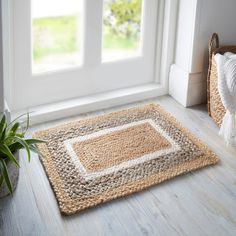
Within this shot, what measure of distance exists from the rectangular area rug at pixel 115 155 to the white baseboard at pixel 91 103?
107 mm

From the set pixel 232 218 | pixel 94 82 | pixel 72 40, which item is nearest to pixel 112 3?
pixel 72 40

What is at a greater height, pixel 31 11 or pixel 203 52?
pixel 31 11

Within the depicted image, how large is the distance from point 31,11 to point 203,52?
0.96 metres

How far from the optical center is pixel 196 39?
7.96ft

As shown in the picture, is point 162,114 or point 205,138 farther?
point 162,114

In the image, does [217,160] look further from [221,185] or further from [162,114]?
[162,114]

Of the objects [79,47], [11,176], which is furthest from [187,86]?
[11,176]

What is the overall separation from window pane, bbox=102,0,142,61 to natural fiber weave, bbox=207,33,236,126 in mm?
440

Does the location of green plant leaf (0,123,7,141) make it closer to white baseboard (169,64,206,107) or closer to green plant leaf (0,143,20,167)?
green plant leaf (0,143,20,167)

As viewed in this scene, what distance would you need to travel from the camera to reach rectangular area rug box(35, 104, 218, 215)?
6.09 feet

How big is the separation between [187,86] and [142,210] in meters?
0.98

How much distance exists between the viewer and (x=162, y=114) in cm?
246

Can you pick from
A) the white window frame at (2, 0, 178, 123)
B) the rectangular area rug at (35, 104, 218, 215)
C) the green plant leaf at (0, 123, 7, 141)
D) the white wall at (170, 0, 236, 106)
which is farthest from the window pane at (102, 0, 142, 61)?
the green plant leaf at (0, 123, 7, 141)

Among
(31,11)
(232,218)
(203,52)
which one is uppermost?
(31,11)
